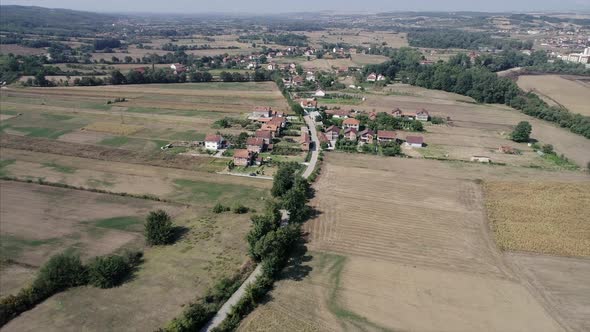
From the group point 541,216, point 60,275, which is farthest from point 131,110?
point 541,216

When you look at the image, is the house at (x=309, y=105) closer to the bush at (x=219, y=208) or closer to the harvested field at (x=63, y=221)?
the bush at (x=219, y=208)

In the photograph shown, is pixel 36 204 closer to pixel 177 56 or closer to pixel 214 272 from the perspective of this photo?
pixel 214 272

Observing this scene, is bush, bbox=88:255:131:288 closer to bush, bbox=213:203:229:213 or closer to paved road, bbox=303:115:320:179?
bush, bbox=213:203:229:213

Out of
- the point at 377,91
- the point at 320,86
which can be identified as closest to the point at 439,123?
the point at 377,91

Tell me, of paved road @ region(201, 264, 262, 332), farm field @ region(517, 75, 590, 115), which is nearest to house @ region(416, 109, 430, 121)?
farm field @ region(517, 75, 590, 115)

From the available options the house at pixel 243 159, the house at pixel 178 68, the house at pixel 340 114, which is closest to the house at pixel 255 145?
the house at pixel 243 159

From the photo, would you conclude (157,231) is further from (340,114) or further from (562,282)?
(340,114)
